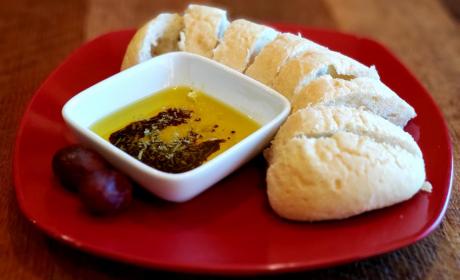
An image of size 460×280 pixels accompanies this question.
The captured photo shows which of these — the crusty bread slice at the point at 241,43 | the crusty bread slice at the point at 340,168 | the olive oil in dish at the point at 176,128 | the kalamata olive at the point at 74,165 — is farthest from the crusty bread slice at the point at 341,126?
the kalamata olive at the point at 74,165

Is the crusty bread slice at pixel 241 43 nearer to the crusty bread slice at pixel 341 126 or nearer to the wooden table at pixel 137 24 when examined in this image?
the crusty bread slice at pixel 341 126

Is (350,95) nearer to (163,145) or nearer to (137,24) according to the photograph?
(163,145)

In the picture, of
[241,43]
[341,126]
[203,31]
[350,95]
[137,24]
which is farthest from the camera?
[137,24]

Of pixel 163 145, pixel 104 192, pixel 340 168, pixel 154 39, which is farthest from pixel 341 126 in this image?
pixel 154 39

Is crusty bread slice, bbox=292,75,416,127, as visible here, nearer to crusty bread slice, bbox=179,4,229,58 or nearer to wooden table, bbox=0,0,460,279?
wooden table, bbox=0,0,460,279

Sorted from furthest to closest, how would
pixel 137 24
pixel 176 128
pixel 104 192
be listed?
pixel 137 24 → pixel 176 128 → pixel 104 192

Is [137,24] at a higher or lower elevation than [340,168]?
lower
